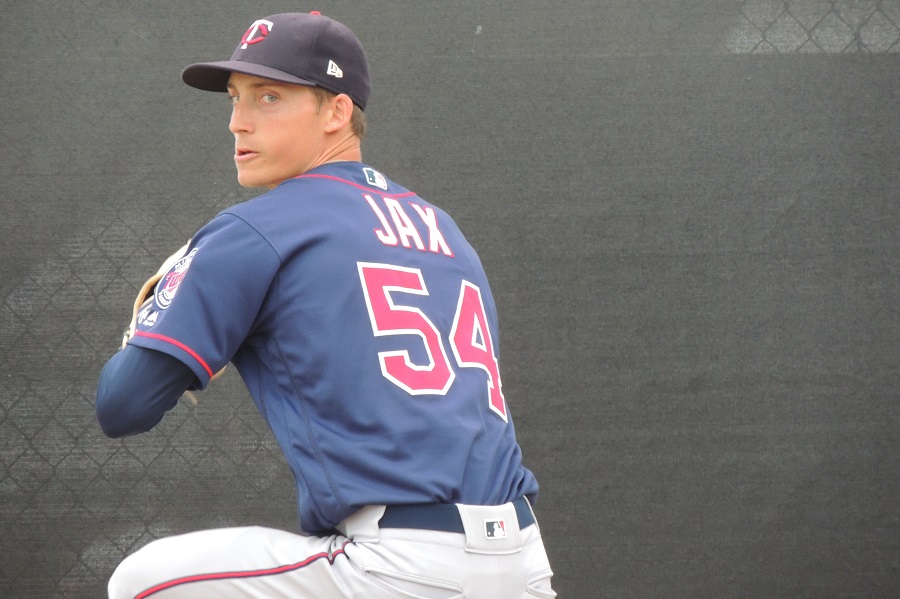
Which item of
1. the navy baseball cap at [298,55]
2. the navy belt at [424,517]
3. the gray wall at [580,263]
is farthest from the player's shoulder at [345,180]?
the gray wall at [580,263]

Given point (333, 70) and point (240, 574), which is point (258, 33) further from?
point (240, 574)

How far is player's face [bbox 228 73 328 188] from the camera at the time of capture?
150 centimetres

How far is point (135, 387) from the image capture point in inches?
48.5

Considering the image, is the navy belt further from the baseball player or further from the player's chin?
the player's chin

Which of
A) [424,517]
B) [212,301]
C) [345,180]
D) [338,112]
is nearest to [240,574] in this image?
[424,517]

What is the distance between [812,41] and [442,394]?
7.48 feet

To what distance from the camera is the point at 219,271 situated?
125 centimetres

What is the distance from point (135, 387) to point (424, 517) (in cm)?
40

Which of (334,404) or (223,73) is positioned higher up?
(223,73)

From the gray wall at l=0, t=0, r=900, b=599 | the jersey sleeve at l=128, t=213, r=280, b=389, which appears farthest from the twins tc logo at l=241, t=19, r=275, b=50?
the gray wall at l=0, t=0, r=900, b=599

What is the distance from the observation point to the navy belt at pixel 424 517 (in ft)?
4.13

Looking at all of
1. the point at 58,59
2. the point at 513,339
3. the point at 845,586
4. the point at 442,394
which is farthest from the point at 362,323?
the point at 845,586

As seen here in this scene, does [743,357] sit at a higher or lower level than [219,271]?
lower

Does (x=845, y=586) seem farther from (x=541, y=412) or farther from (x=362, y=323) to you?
(x=362, y=323)
